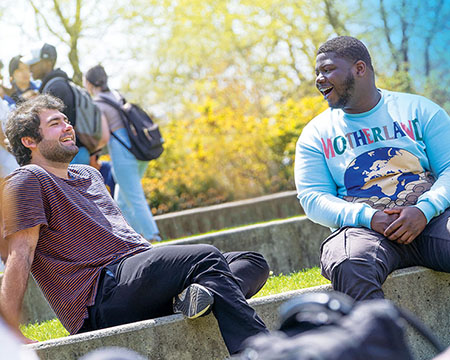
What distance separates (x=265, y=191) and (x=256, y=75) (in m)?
5.23

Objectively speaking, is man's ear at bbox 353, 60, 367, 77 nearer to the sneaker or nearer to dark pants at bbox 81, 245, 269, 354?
dark pants at bbox 81, 245, 269, 354

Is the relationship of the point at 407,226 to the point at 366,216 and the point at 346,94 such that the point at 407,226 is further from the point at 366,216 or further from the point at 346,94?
the point at 346,94

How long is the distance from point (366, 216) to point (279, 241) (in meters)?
2.37

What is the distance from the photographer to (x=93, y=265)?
4.21 meters

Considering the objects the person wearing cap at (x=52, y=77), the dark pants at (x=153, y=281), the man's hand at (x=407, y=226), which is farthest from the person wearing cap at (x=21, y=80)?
the man's hand at (x=407, y=226)

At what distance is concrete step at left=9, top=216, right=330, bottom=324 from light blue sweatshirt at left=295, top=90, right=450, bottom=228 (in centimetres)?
192

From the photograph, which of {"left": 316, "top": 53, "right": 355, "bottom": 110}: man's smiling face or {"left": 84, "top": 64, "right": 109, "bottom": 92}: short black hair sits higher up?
{"left": 316, "top": 53, "right": 355, "bottom": 110}: man's smiling face

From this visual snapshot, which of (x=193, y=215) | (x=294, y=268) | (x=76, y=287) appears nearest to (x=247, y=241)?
(x=294, y=268)

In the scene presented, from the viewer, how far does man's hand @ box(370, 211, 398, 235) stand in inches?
171

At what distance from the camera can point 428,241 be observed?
4.39m

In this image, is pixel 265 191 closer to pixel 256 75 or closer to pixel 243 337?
pixel 256 75

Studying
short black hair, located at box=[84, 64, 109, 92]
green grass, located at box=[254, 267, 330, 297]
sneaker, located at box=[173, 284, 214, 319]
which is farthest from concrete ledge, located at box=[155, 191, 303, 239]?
sneaker, located at box=[173, 284, 214, 319]

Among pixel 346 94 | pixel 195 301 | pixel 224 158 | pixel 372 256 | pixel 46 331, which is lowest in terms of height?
pixel 224 158

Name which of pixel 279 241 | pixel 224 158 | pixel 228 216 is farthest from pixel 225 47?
pixel 279 241
